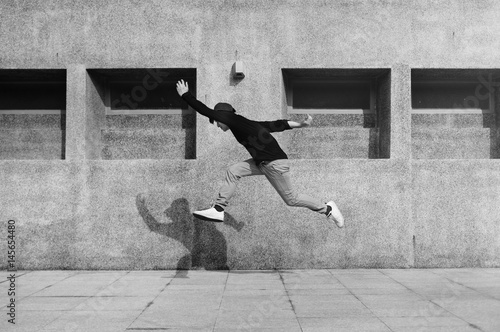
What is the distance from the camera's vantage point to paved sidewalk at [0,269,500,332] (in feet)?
15.6

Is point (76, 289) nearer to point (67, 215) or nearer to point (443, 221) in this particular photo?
point (67, 215)

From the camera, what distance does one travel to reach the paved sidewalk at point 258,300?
188 inches

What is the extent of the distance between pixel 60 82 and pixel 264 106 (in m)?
3.65

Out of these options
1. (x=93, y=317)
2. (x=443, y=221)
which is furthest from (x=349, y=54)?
(x=93, y=317)

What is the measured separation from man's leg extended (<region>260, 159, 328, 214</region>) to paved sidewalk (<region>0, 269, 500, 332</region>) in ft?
3.46

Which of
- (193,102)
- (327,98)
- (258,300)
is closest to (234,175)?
(193,102)

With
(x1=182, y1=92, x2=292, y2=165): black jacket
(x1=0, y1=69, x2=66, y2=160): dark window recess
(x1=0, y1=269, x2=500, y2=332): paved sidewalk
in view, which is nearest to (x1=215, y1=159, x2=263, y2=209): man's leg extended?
(x1=182, y1=92, x2=292, y2=165): black jacket

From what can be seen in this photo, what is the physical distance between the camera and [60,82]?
9367 mm

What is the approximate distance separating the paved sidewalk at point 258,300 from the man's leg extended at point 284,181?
3.46ft

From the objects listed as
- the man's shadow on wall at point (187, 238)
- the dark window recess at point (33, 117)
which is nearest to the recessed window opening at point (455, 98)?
the man's shadow on wall at point (187, 238)

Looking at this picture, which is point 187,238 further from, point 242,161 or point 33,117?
point 33,117

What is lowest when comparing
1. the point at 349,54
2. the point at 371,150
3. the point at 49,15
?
the point at 371,150

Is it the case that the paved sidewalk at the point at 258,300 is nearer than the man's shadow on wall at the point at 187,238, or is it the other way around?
the paved sidewalk at the point at 258,300

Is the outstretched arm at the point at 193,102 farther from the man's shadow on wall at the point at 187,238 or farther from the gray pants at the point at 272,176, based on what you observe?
the man's shadow on wall at the point at 187,238
